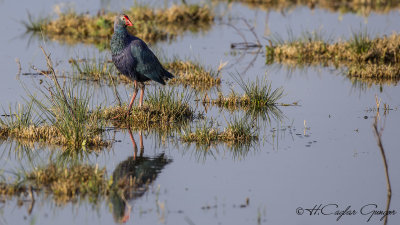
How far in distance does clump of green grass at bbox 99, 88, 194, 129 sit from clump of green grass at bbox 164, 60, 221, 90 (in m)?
2.24

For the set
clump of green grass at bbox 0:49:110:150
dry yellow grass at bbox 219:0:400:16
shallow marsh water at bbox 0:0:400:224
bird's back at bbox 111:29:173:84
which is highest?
bird's back at bbox 111:29:173:84

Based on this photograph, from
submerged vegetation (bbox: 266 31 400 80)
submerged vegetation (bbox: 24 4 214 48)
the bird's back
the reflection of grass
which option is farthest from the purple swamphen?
submerged vegetation (bbox: 24 4 214 48)

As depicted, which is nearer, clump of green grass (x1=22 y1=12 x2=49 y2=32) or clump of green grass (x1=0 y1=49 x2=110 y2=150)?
clump of green grass (x1=0 y1=49 x2=110 y2=150)

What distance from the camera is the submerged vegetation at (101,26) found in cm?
1678

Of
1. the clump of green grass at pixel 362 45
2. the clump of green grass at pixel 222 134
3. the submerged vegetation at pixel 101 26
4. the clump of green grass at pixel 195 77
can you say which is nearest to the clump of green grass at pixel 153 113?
the clump of green grass at pixel 222 134

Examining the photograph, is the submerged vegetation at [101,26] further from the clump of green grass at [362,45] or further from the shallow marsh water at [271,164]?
the clump of green grass at [362,45]

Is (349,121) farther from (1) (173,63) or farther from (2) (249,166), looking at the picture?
(1) (173,63)

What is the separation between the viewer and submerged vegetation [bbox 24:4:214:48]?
16781mm

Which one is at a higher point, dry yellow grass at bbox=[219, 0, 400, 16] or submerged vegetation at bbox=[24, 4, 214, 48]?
dry yellow grass at bbox=[219, 0, 400, 16]

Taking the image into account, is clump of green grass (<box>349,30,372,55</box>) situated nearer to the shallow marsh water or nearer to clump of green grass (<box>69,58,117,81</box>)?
the shallow marsh water

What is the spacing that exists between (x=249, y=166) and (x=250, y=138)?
112 cm

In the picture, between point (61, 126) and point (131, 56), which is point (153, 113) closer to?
point (131, 56)

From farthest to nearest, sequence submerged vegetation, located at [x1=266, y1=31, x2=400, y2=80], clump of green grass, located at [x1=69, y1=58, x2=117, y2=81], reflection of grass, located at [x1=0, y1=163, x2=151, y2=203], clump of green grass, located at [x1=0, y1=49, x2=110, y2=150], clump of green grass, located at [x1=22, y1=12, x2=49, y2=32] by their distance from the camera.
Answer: clump of green grass, located at [x1=22, y1=12, x2=49, y2=32]
submerged vegetation, located at [x1=266, y1=31, x2=400, y2=80]
clump of green grass, located at [x1=69, y1=58, x2=117, y2=81]
clump of green grass, located at [x1=0, y1=49, x2=110, y2=150]
reflection of grass, located at [x1=0, y1=163, x2=151, y2=203]

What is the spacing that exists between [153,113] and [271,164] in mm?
2462
